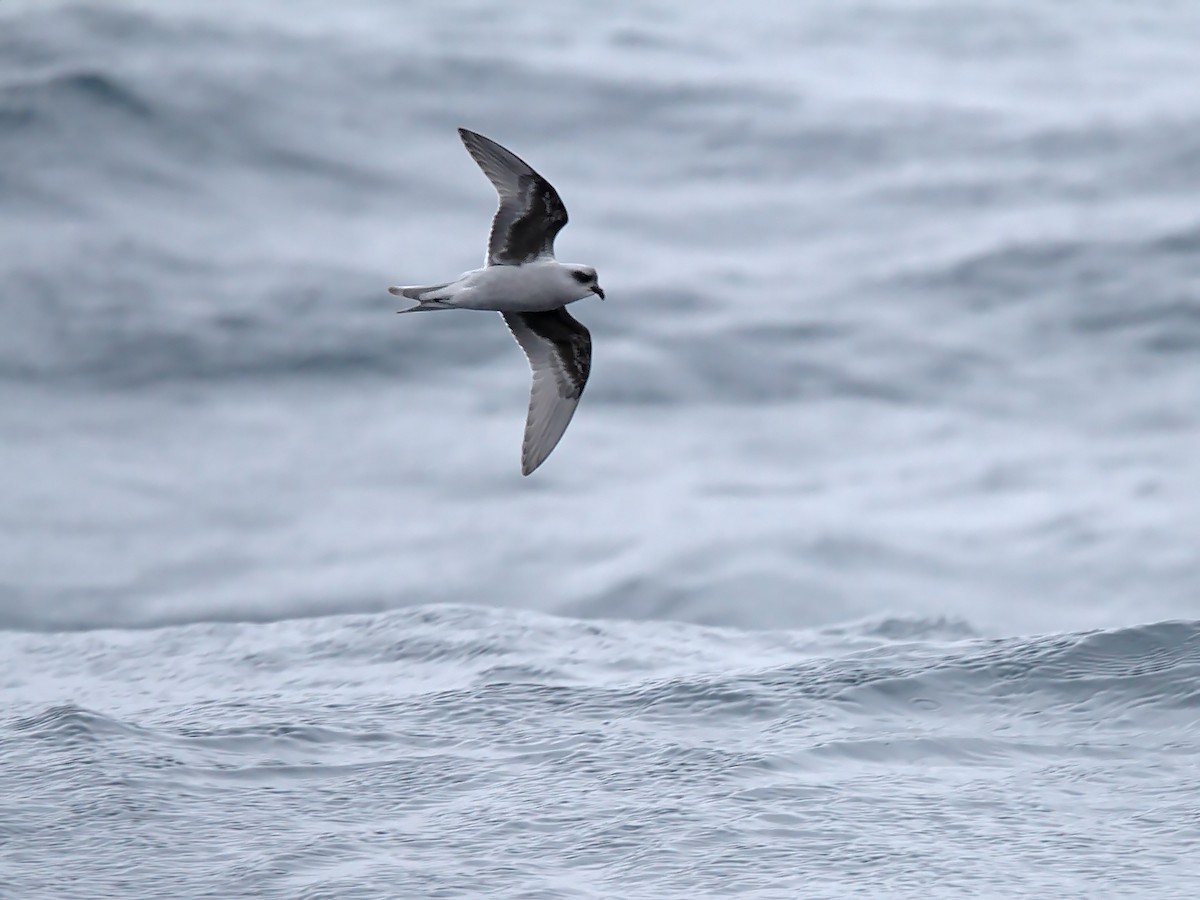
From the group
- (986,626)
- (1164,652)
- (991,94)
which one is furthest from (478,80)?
(1164,652)

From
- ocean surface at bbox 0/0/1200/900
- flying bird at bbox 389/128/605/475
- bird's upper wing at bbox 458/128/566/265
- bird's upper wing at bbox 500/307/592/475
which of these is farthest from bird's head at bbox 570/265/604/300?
ocean surface at bbox 0/0/1200/900

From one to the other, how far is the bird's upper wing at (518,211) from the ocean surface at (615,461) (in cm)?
261

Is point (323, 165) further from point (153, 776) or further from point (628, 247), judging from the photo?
point (153, 776)

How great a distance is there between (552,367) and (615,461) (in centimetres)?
654

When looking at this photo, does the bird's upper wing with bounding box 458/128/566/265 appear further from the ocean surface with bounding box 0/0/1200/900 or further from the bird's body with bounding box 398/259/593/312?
the ocean surface with bounding box 0/0/1200/900

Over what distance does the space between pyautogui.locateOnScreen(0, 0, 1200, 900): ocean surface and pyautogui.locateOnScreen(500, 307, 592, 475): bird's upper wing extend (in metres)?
1.60

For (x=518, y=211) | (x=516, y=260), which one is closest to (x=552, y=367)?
(x=516, y=260)

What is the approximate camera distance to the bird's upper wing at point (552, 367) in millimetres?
9508

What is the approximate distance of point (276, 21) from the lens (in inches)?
888

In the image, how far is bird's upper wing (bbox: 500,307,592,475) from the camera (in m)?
9.51

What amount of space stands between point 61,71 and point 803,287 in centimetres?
897

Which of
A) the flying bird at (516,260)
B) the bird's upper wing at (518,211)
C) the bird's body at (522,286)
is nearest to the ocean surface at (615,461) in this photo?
the flying bird at (516,260)

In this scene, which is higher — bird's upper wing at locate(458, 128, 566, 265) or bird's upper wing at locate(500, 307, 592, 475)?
bird's upper wing at locate(458, 128, 566, 265)

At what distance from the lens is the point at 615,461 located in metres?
16.1
